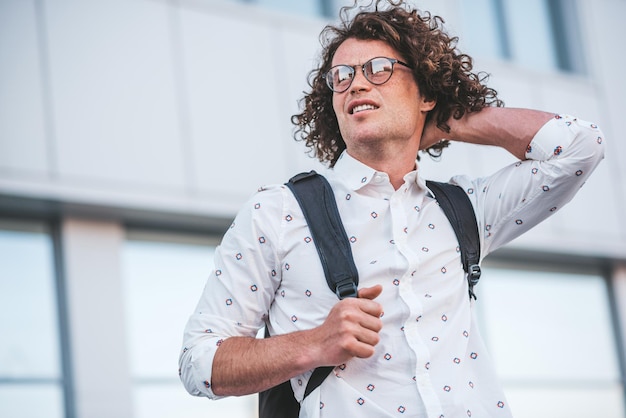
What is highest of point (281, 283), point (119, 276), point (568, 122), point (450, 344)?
point (119, 276)

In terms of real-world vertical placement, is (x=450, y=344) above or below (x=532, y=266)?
below

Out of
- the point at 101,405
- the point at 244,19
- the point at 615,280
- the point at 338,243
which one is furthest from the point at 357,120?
the point at 615,280

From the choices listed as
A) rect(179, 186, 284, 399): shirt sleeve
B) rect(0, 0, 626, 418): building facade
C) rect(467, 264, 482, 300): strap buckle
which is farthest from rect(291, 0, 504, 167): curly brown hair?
rect(0, 0, 626, 418): building facade

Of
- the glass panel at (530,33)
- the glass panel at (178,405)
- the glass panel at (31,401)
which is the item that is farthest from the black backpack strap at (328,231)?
the glass panel at (530,33)

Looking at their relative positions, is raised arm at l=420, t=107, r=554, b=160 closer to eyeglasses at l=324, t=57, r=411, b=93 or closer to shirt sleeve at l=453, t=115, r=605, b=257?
shirt sleeve at l=453, t=115, r=605, b=257

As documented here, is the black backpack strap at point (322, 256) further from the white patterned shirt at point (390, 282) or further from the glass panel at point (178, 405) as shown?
the glass panel at point (178, 405)

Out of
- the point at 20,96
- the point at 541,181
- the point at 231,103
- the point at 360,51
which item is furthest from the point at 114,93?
the point at 541,181

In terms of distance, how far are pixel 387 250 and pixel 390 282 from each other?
101 millimetres

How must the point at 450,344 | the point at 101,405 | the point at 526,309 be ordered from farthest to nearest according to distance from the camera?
the point at 526,309, the point at 101,405, the point at 450,344

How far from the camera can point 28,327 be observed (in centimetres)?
729

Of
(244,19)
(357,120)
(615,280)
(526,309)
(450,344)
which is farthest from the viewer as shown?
(615,280)

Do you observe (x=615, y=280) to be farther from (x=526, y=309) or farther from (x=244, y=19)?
(x=244, y=19)

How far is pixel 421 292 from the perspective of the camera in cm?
267

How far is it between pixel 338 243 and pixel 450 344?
403 millimetres
